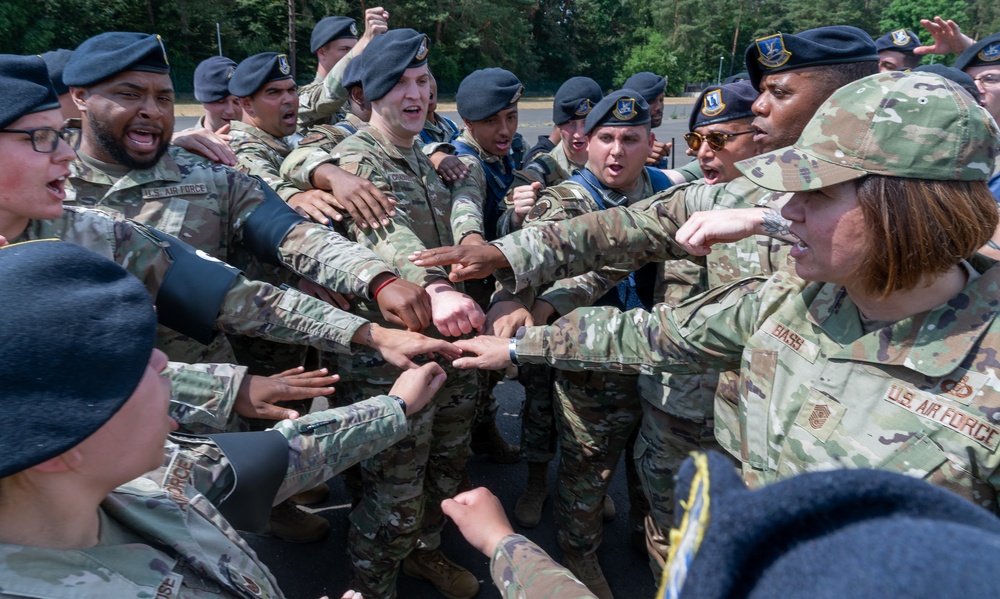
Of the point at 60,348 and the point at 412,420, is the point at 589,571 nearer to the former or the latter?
the point at 412,420

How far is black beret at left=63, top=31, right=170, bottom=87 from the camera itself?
9.36 ft

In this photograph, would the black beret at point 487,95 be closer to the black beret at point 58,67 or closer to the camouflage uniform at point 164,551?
the black beret at point 58,67

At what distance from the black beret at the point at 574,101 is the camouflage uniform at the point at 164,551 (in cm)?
397

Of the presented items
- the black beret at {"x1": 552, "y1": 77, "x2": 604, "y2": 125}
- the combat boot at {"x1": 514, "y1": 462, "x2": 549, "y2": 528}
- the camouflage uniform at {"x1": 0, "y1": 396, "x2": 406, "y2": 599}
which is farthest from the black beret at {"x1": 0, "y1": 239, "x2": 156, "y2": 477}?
the black beret at {"x1": 552, "y1": 77, "x2": 604, "y2": 125}

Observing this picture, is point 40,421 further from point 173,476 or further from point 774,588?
point 774,588

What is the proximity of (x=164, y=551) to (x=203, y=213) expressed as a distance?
2008 mm

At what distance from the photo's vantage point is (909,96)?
151 cm

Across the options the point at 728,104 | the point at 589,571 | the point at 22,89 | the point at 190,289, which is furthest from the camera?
the point at 589,571

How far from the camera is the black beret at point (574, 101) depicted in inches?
203

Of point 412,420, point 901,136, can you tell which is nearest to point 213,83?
point 412,420

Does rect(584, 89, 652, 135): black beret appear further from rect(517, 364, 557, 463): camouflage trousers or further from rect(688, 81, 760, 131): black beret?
rect(517, 364, 557, 463): camouflage trousers

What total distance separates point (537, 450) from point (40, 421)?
3284 mm

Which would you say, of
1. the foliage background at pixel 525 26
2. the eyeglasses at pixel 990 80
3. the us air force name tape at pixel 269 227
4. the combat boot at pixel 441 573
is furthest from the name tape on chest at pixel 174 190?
the foliage background at pixel 525 26

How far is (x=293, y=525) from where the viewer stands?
3678mm
